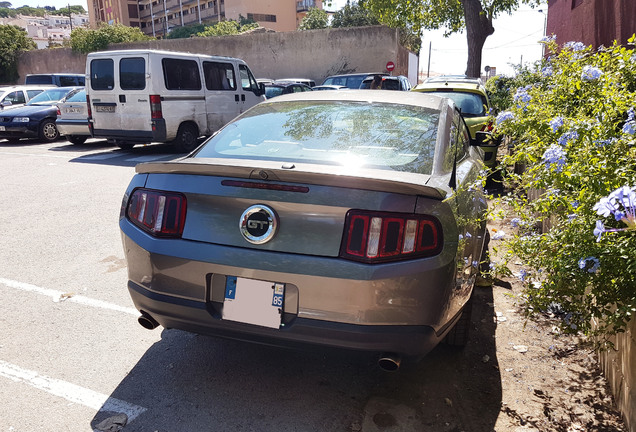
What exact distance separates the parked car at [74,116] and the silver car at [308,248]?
11.6 meters

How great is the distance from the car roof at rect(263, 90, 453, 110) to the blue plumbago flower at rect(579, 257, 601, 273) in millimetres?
1624

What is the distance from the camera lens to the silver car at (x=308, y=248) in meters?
2.32

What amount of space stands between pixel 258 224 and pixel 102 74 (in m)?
10.6

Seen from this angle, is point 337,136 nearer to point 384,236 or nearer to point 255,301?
point 384,236

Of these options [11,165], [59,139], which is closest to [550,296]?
[11,165]

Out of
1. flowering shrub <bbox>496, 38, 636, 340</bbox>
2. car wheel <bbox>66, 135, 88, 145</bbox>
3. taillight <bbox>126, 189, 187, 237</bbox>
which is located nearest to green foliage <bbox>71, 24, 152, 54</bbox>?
car wheel <bbox>66, 135, 88, 145</bbox>

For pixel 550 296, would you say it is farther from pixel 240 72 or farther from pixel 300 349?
pixel 240 72

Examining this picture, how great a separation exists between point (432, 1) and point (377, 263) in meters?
21.9

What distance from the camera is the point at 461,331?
324cm

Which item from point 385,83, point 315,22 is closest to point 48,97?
point 385,83

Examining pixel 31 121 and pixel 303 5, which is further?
pixel 303 5

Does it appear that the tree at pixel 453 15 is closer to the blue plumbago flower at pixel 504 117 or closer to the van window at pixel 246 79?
the van window at pixel 246 79

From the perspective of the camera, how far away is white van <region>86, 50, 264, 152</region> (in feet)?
36.1

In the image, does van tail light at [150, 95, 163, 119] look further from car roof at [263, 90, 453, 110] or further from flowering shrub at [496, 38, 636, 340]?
flowering shrub at [496, 38, 636, 340]
